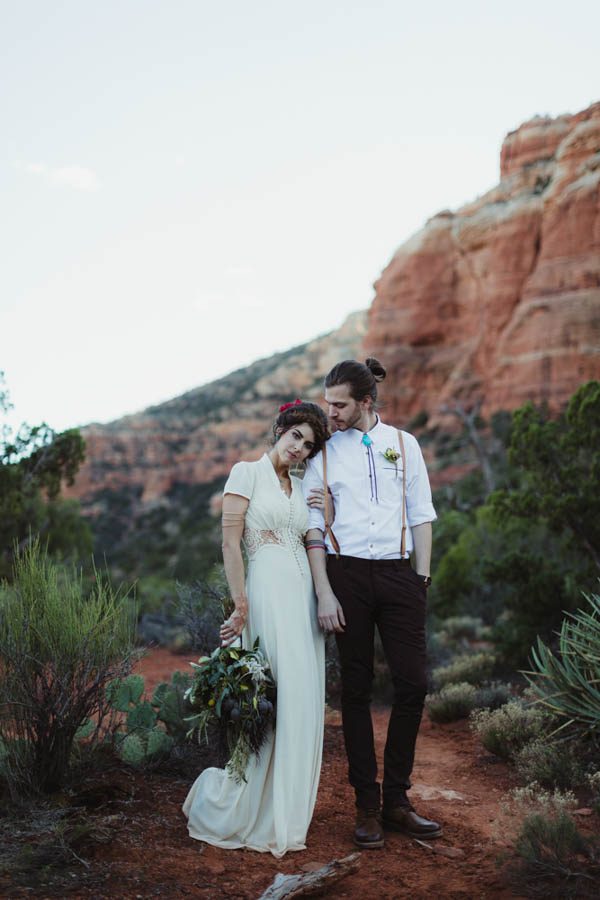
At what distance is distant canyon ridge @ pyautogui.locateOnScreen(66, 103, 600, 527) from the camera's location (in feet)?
119

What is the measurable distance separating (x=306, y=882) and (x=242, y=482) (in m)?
1.88

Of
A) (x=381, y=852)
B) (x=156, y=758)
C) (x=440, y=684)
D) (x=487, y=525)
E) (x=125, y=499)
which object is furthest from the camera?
(x=125, y=499)

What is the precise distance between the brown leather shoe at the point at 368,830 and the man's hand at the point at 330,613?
0.95 meters

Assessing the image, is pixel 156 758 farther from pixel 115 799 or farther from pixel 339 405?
pixel 339 405

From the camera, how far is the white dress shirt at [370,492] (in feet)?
13.2

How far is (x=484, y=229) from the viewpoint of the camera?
43.3 m

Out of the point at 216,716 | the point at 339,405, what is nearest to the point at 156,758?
the point at 216,716

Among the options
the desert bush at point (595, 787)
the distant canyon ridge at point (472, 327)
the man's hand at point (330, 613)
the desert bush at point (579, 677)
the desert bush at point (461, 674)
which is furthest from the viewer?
the distant canyon ridge at point (472, 327)

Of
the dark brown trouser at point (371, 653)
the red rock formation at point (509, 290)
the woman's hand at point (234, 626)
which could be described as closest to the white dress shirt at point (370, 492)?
the dark brown trouser at point (371, 653)

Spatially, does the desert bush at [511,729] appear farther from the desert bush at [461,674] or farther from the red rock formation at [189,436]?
the red rock formation at [189,436]

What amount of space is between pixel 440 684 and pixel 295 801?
4.89m

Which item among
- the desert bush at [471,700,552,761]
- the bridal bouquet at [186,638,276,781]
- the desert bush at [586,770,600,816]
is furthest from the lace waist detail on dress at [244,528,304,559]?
the desert bush at [471,700,552,761]

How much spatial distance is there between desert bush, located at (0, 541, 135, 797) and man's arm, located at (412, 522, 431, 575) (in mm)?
1609

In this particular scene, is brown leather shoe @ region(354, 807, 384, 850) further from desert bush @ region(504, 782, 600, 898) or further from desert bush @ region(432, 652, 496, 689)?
desert bush @ region(432, 652, 496, 689)
